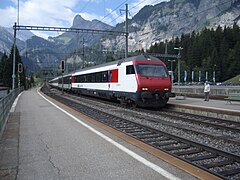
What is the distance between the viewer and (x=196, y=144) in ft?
24.0

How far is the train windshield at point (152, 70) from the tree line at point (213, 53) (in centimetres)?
8640

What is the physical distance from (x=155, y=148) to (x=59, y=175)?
2.79 meters

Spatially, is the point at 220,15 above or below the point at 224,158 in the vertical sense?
above

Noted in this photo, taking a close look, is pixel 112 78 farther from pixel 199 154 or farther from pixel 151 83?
pixel 199 154

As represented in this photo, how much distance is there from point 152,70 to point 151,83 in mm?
1093

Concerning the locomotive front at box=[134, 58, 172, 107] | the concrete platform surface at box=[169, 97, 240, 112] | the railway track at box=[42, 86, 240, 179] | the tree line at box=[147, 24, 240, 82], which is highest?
the tree line at box=[147, 24, 240, 82]

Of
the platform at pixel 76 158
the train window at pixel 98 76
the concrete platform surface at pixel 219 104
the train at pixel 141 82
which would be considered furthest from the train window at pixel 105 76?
the platform at pixel 76 158

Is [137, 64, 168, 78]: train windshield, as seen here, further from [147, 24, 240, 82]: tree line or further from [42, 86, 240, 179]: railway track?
[147, 24, 240, 82]: tree line

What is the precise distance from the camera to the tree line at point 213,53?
100 meters

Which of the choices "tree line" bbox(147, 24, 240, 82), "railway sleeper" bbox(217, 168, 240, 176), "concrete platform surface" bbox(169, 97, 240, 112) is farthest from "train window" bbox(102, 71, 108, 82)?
"tree line" bbox(147, 24, 240, 82)

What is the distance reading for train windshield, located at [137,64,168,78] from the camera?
16891 millimetres

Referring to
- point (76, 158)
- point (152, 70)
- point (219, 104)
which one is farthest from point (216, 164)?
point (219, 104)

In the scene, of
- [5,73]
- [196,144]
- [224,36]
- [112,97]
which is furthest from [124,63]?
[224,36]

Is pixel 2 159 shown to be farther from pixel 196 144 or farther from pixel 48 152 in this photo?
pixel 196 144
